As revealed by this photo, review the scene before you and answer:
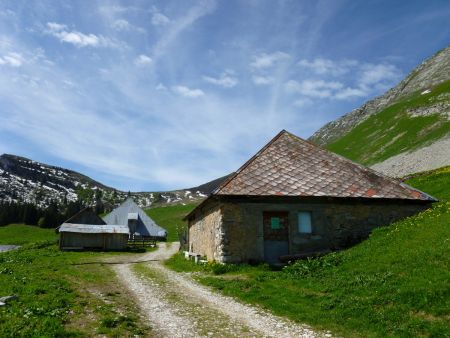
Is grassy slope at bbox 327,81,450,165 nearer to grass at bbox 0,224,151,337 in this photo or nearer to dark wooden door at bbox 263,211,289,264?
dark wooden door at bbox 263,211,289,264

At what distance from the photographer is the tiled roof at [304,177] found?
757 inches

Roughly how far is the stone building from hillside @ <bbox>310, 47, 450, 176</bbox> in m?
31.3

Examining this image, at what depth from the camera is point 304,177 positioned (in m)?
20.7

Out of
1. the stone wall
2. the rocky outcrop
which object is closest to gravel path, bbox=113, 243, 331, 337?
the stone wall

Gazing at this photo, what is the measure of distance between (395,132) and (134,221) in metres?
53.9

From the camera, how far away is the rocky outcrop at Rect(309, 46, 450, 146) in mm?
99938

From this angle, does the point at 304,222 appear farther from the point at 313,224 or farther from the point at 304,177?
the point at 304,177

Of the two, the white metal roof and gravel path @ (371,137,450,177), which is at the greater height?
gravel path @ (371,137,450,177)

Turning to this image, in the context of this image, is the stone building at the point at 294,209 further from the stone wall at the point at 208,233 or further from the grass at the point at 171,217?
the grass at the point at 171,217

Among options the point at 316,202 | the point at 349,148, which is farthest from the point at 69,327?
the point at 349,148

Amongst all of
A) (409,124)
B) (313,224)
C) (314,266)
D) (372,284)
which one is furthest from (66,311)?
(409,124)

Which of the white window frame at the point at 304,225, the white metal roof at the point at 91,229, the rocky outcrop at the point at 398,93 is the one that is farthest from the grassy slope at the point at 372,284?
the rocky outcrop at the point at 398,93

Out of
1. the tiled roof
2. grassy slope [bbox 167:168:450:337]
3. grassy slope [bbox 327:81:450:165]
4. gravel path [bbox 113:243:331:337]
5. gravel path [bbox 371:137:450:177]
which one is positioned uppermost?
grassy slope [bbox 327:81:450:165]

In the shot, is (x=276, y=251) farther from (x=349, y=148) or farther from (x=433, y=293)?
(x=349, y=148)
